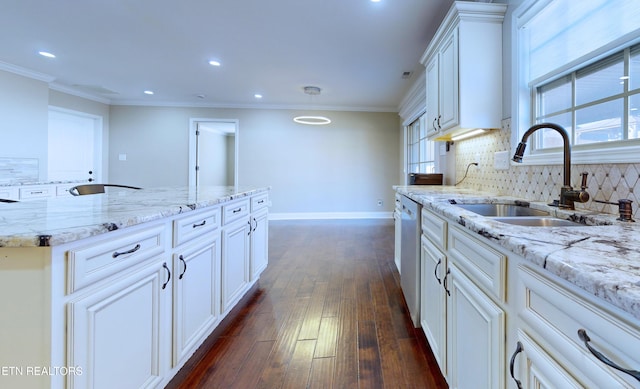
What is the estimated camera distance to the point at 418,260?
5.76 feet

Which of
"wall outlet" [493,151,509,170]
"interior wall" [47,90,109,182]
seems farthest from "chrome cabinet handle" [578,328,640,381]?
"interior wall" [47,90,109,182]

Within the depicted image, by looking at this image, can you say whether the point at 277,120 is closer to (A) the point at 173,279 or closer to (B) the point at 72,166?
(B) the point at 72,166

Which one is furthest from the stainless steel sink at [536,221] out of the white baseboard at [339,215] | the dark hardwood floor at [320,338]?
the white baseboard at [339,215]

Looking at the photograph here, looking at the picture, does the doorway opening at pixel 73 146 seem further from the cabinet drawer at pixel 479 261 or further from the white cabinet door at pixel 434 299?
the cabinet drawer at pixel 479 261

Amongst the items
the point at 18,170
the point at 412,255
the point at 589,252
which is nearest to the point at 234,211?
the point at 412,255

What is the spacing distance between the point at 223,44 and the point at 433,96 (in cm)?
244

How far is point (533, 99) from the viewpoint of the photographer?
1.73 metres

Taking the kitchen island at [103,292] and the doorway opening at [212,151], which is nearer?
the kitchen island at [103,292]

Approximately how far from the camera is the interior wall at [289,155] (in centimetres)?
597

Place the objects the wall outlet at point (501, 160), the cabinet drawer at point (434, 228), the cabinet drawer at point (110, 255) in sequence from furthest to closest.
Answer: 1. the wall outlet at point (501, 160)
2. the cabinet drawer at point (434, 228)
3. the cabinet drawer at point (110, 255)

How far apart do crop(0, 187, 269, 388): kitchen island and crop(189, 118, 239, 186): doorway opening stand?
15.3 feet

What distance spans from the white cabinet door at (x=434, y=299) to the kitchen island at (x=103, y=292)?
4.00ft

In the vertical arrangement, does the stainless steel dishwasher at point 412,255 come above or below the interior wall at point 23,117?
below

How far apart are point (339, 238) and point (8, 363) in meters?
3.82
